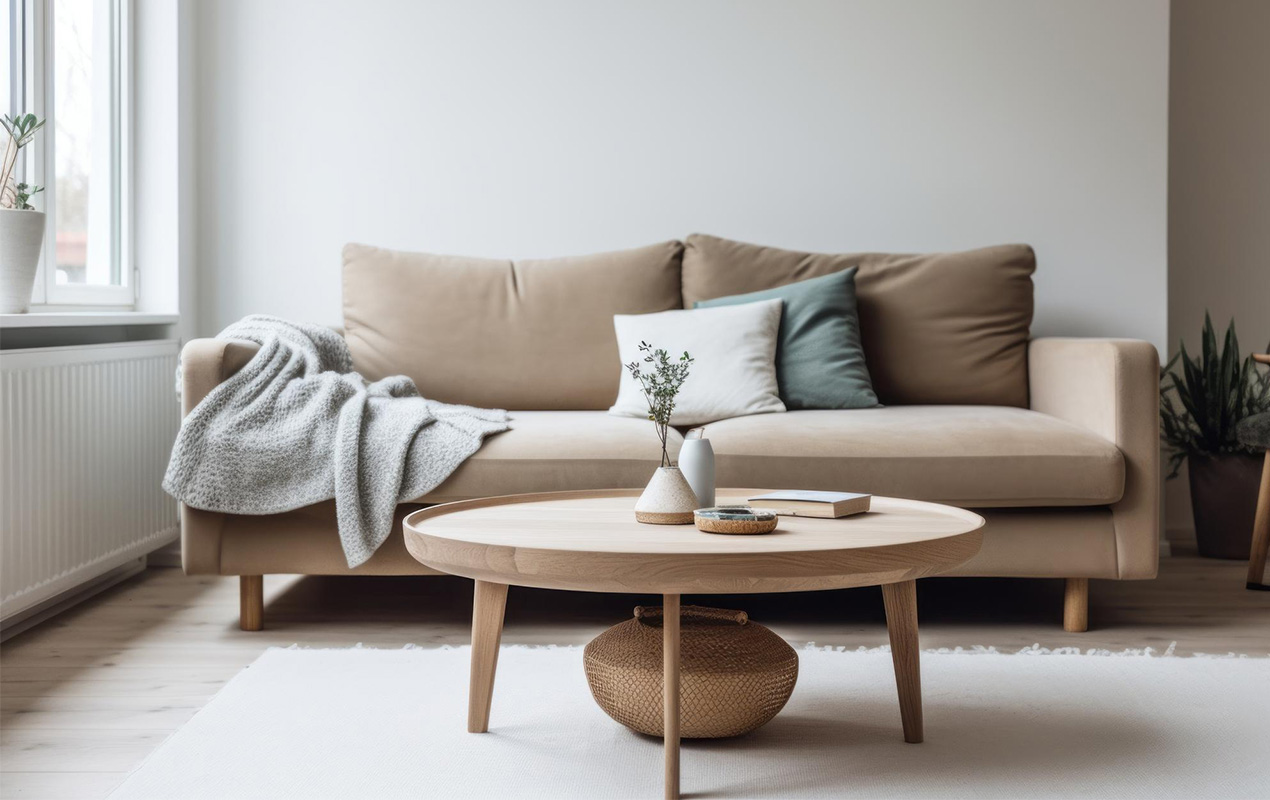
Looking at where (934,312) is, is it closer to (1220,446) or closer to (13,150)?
(1220,446)

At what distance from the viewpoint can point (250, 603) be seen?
2.50 m

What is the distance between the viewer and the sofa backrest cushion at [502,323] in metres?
3.12

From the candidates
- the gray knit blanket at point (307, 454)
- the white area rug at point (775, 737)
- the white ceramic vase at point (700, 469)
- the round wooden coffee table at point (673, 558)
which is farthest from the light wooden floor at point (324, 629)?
the white ceramic vase at point (700, 469)

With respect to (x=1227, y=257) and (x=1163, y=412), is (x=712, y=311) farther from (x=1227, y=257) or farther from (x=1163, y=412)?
(x=1227, y=257)

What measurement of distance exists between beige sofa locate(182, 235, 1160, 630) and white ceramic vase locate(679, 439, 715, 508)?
0.55m

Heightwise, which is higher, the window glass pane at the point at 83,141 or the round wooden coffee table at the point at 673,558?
the window glass pane at the point at 83,141

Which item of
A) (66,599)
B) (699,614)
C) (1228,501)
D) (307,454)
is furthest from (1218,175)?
(66,599)

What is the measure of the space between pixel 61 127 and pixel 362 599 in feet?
4.94

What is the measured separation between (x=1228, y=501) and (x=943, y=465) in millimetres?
1507

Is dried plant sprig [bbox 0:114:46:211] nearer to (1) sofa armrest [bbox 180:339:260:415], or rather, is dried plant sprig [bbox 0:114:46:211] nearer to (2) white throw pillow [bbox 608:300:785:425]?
(1) sofa armrest [bbox 180:339:260:415]

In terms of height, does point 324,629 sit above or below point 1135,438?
below

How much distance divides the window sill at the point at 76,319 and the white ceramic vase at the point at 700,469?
1526mm

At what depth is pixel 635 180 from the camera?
352 cm

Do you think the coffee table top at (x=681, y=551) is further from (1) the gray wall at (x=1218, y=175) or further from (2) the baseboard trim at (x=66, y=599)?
(1) the gray wall at (x=1218, y=175)
